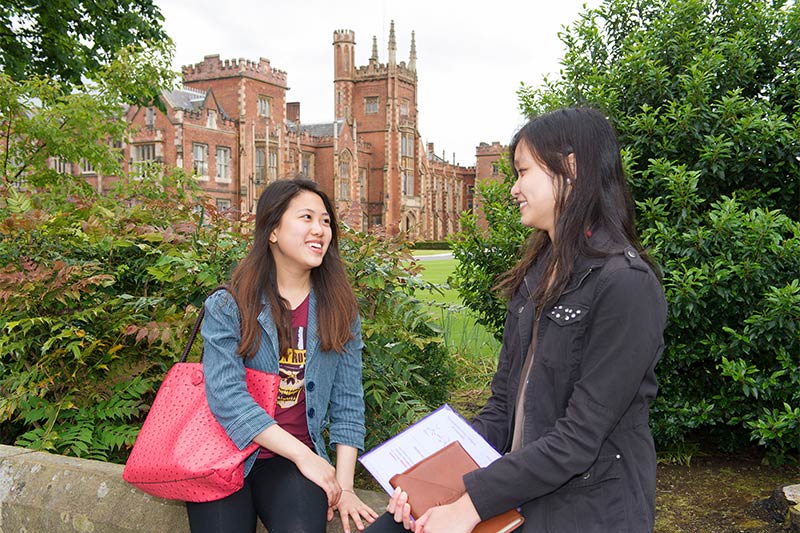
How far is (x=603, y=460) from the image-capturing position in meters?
1.80

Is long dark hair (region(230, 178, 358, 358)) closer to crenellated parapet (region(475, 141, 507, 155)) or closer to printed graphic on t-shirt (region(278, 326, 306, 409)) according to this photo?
printed graphic on t-shirt (region(278, 326, 306, 409))

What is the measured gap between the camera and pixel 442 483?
1.98 meters

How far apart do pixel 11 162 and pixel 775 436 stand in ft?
22.4

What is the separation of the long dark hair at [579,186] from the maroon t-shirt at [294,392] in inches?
40.2

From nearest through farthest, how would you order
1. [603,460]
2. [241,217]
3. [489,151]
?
[603,460], [241,217], [489,151]

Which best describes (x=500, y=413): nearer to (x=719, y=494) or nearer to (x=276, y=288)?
(x=276, y=288)

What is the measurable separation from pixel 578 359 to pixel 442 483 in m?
0.53

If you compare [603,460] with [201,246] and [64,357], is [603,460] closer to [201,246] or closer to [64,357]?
[201,246]

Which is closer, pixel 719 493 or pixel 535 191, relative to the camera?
pixel 535 191

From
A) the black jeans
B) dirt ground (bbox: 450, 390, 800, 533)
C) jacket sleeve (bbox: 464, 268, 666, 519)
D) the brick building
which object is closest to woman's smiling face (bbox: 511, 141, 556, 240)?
jacket sleeve (bbox: 464, 268, 666, 519)

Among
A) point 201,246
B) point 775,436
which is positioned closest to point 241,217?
point 201,246

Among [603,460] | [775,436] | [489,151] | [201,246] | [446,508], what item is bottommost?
[775,436]

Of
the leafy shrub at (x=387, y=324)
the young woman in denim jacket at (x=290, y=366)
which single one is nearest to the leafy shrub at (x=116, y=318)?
the leafy shrub at (x=387, y=324)

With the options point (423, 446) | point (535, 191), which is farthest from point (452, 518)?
point (535, 191)
